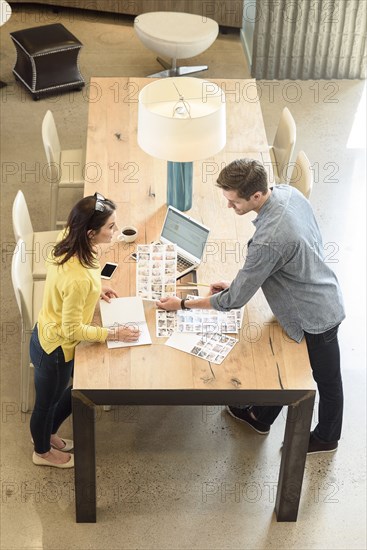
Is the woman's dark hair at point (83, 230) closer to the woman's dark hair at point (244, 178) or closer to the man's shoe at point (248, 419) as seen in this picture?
the woman's dark hair at point (244, 178)

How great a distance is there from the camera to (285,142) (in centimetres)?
546

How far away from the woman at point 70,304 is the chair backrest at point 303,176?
1.47 metres

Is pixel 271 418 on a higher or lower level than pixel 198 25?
lower

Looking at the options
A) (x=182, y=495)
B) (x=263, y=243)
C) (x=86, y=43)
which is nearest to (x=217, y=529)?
(x=182, y=495)

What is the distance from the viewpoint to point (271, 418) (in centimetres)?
457

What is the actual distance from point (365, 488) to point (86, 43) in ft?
Result: 18.3

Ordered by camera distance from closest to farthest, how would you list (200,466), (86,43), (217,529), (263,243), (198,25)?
(263,243), (217,529), (200,466), (198,25), (86,43)

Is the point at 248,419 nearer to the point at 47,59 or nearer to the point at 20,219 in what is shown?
the point at 20,219

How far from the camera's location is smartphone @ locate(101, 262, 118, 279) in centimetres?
424

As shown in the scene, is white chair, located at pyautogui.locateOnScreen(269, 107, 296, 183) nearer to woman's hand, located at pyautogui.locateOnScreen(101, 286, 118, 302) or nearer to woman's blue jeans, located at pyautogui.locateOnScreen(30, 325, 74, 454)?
woman's hand, located at pyautogui.locateOnScreen(101, 286, 118, 302)

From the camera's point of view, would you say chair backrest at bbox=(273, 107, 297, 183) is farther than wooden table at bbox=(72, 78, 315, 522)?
Yes

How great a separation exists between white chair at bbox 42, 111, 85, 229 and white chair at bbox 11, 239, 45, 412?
841mm

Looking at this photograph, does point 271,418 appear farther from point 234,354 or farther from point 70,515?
point 70,515

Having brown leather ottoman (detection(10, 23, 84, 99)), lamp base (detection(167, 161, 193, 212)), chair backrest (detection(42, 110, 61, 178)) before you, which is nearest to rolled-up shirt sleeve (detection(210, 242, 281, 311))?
lamp base (detection(167, 161, 193, 212))
